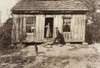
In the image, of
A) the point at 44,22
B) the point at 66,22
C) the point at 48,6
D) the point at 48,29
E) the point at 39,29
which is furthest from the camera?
the point at 48,29

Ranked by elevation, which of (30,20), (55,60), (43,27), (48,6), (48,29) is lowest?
(48,29)

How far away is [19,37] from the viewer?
1939cm

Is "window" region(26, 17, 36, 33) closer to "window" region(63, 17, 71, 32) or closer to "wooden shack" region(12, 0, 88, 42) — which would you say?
"wooden shack" region(12, 0, 88, 42)

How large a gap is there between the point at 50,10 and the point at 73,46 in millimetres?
4260

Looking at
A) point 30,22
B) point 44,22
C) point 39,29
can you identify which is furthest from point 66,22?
point 30,22

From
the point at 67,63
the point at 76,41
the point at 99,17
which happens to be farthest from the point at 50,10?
the point at 99,17

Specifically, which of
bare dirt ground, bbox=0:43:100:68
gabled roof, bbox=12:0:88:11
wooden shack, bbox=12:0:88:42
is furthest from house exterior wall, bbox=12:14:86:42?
bare dirt ground, bbox=0:43:100:68

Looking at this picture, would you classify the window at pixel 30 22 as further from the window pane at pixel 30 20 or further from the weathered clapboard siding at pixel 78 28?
the weathered clapboard siding at pixel 78 28

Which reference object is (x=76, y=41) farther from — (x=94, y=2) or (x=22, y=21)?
(x=94, y=2)

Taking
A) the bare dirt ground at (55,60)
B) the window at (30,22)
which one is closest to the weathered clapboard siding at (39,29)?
the window at (30,22)

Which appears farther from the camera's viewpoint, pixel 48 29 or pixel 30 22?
pixel 48 29

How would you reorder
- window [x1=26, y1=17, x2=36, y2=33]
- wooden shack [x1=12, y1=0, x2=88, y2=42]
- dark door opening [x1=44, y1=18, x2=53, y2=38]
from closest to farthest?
wooden shack [x1=12, y1=0, x2=88, y2=42] < window [x1=26, y1=17, x2=36, y2=33] < dark door opening [x1=44, y1=18, x2=53, y2=38]

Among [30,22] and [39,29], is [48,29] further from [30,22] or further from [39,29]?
[30,22]

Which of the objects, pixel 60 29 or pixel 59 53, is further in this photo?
pixel 60 29
